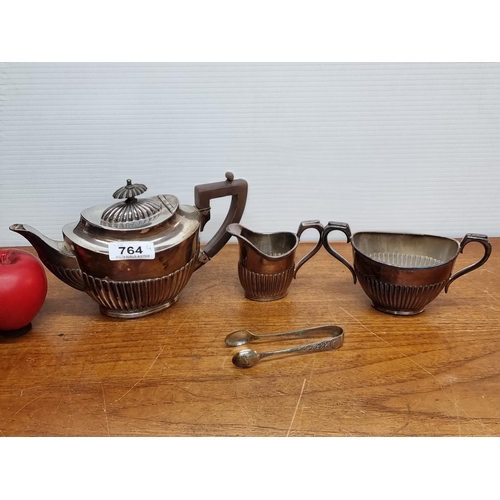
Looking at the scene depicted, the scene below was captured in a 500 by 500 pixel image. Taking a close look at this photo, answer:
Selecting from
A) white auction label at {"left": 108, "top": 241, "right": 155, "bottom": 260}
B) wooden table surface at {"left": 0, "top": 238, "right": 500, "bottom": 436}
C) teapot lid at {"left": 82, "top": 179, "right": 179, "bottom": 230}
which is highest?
teapot lid at {"left": 82, "top": 179, "right": 179, "bottom": 230}

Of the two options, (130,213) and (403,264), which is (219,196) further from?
(403,264)

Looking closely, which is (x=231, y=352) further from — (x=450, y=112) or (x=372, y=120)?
(x=450, y=112)

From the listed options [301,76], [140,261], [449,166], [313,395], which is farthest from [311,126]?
[313,395]

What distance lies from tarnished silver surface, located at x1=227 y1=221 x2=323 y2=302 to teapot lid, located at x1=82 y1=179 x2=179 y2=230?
5.0 inches

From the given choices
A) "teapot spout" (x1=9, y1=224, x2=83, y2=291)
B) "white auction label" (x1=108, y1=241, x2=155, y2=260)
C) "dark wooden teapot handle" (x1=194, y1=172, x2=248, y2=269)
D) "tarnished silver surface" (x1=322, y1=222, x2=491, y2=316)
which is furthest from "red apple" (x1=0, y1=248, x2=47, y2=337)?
"tarnished silver surface" (x1=322, y1=222, x2=491, y2=316)

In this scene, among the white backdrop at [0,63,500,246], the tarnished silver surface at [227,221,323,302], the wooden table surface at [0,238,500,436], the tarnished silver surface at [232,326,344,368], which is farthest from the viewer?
→ the white backdrop at [0,63,500,246]

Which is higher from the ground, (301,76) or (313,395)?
(301,76)

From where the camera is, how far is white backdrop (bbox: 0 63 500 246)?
1.10 m

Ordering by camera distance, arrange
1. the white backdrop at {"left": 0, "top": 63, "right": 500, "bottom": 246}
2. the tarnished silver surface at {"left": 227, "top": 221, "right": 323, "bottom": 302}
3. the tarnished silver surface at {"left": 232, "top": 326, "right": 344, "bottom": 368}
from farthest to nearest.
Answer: the white backdrop at {"left": 0, "top": 63, "right": 500, "bottom": 246} → the tarnished silver surface at {"left": 227, "top": 221, "right": 323, "bottom": 302} → the tarnished silver surface at {"left": 232, "top": 326, "right": 344, "bottom": 368}

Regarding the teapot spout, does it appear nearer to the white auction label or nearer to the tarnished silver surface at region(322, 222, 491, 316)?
the white auction label

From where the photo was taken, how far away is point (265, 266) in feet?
3.04

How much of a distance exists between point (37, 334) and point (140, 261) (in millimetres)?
215

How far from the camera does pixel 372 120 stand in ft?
3.79

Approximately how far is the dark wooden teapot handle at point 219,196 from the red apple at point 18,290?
11.0 inches
